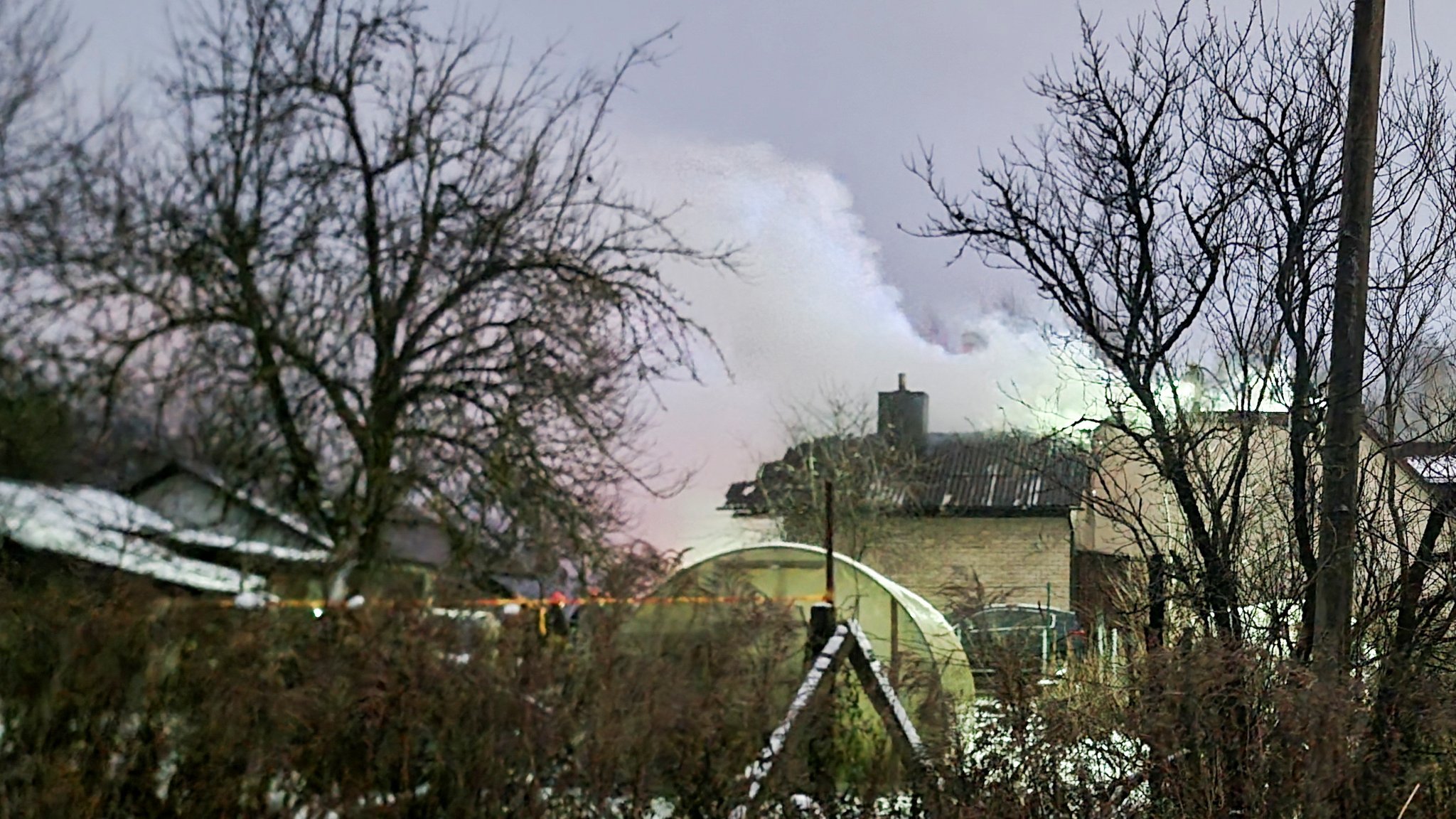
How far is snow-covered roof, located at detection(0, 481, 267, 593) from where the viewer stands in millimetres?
3197

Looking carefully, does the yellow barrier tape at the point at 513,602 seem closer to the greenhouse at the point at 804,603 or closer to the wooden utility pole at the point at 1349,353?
the greenhouse at the point at 804,603

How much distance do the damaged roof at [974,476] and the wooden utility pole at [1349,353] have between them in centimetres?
118

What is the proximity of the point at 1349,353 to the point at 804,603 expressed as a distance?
8.85 ft

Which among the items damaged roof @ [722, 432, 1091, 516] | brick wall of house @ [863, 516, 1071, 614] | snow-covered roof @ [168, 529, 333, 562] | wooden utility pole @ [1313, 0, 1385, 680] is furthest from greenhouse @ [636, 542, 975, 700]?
wooden utility pole @ [1313, 0, 1385, 680]

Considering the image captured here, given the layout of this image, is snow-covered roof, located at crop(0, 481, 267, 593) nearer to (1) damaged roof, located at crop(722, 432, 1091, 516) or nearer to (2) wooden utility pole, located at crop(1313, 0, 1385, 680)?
(1) damaged roof, located at crop(722, 432, 1091, 516)

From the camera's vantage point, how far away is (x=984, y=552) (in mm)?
11453

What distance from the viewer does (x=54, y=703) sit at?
3250mm

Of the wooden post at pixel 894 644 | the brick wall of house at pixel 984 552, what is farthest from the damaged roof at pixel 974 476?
the wooden post at pixel 894 644

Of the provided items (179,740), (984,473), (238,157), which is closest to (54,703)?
(179,740)

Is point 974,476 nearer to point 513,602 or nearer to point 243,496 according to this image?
point 513,602

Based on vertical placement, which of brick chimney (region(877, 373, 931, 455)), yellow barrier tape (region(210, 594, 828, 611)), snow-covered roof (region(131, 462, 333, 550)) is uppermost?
brick chimney (region(877, 373, 931, 455))

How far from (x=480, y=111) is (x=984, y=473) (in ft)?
24.4

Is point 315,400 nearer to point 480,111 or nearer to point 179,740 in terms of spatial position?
point 179,740

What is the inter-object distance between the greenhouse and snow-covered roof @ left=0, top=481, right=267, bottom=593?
1.20 metres
